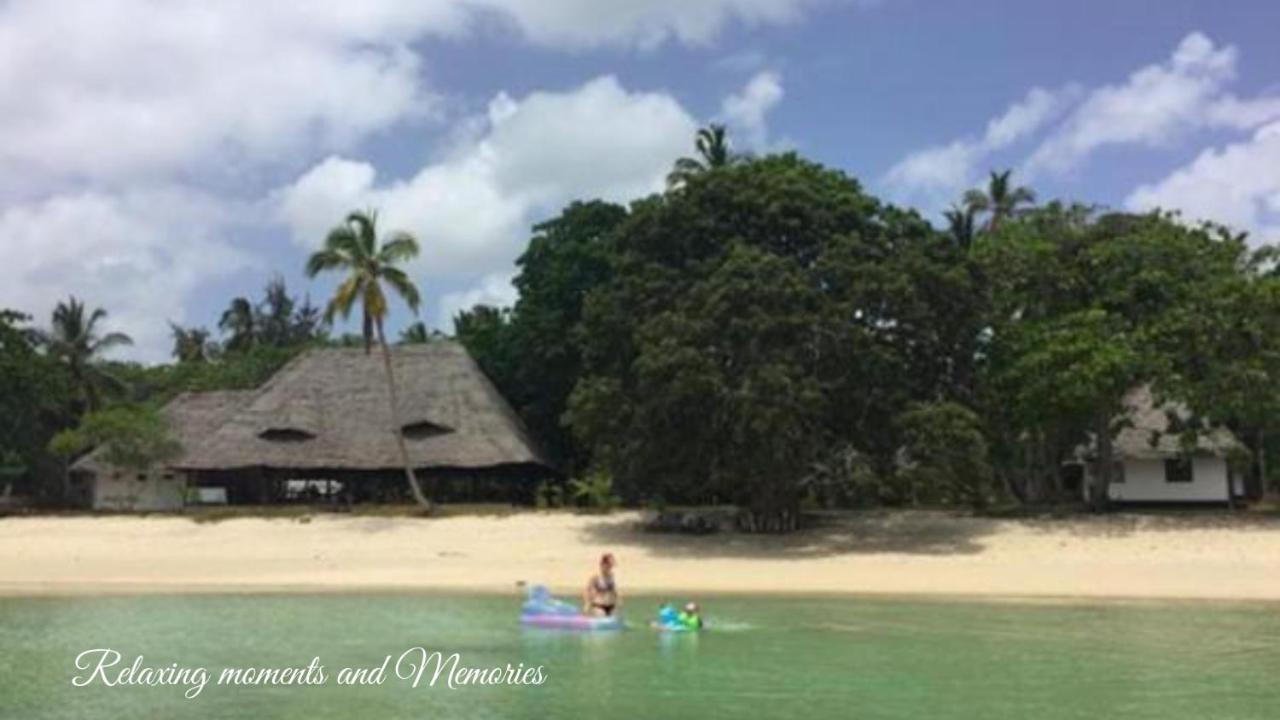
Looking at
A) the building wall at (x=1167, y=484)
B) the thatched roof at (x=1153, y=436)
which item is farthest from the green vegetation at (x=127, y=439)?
the building wall at (x=1167, y=484)

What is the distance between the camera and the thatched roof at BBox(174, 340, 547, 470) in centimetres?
4497

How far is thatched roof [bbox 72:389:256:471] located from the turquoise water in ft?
62.5

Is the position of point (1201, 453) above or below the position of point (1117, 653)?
above

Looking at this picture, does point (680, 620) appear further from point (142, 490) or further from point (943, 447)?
point (142, 490)

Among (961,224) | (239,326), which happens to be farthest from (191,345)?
(961,224)

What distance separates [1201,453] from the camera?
42.2 m

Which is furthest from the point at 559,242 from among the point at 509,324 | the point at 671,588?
the point at 671,588

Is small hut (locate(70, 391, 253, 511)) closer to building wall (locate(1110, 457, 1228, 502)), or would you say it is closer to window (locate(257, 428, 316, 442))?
window (locate(257, 428, 316, 442))

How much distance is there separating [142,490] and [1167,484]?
116 feet

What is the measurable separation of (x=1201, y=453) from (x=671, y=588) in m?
20.2

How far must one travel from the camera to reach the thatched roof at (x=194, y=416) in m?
47.1

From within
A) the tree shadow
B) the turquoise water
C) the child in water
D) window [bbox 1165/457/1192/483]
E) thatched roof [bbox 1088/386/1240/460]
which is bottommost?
the turquoise water

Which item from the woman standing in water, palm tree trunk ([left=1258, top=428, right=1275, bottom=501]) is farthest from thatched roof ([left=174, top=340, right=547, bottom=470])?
palm tree trunk ([left=1258, top=428, right=1275, bottom=501])

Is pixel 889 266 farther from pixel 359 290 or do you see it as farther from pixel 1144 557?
pixel 359 290
